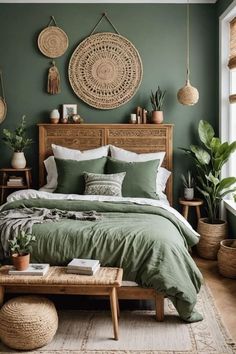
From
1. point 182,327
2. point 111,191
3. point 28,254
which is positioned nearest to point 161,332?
point 182,327

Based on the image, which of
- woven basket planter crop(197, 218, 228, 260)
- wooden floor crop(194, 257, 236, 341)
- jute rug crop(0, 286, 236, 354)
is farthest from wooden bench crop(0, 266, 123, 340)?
woven basket planter crop(197, 218, 228, 260)

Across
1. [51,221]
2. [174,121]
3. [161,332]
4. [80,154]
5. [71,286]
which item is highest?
[174,121]

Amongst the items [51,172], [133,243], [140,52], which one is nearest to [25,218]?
[133,243]

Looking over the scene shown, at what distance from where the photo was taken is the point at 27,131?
5730 millimetres

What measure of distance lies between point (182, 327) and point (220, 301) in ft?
2.11

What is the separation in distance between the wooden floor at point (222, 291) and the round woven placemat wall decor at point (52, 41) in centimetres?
294

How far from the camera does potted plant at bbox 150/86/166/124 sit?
18.0 ft

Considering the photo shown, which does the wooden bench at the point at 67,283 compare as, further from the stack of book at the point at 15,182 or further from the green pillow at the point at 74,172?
the stack of book at the point at 15,182

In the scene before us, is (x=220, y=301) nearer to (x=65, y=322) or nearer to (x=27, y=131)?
(x=65, y=322)

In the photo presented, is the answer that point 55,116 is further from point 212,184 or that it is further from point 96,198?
point 212,184

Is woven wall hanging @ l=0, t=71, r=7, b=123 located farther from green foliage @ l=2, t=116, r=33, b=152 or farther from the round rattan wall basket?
the round rattan wall basket

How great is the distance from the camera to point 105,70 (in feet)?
18.5

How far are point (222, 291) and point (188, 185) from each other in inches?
65.6

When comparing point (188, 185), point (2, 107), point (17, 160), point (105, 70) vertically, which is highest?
point (105, 70)
